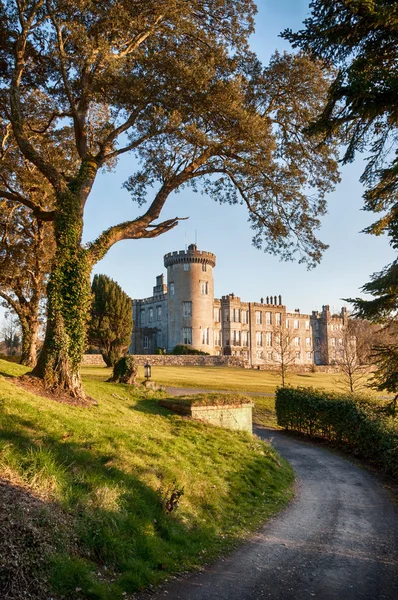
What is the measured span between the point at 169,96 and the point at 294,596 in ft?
41.0

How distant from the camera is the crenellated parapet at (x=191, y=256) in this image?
60125 mm

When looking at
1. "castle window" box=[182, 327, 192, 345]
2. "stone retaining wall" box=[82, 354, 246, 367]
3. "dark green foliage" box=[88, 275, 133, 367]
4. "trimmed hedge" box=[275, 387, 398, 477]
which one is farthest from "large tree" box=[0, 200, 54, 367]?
"castle window" box=[182, 327, 192, 345]

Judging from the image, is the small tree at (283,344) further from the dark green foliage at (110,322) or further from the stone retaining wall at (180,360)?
the stone retaining wall at (180,360)

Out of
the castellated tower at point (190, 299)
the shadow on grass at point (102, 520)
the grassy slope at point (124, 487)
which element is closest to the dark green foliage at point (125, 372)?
the grassy slope at point (124, 487)

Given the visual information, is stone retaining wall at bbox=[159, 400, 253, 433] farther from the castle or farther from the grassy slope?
the castle

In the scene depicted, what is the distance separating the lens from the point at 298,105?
15.6 meters

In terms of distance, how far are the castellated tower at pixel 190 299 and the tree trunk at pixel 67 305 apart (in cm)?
4599

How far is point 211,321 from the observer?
6097 centimetres

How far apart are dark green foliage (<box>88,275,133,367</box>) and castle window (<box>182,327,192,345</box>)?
2393 cm

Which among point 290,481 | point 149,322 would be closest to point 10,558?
point 290,481

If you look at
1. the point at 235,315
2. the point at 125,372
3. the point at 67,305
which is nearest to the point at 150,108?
the point at 67,305

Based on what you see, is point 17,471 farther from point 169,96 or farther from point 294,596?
point 169,96

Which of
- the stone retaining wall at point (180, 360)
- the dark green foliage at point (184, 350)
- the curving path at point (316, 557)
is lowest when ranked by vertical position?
the curving path at point (316, 557)

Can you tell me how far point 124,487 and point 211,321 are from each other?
176 feet
